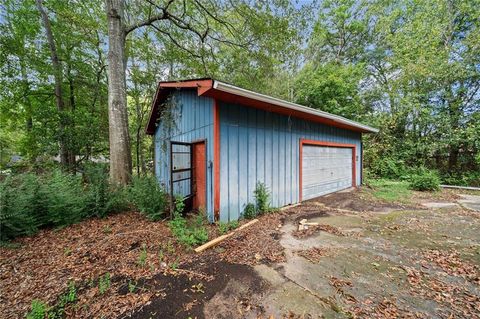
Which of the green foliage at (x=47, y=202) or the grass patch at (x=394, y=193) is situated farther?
the grass patch at (x=394, y=193)

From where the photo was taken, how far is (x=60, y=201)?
372cm

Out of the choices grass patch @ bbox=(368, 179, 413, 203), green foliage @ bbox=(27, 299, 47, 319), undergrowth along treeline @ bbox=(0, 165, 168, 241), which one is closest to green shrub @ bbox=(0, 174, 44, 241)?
undergrowth along treeline @ bbox=(0, 165, 168, 241)

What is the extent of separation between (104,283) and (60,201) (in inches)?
96.0

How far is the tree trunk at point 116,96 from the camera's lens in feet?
16.4

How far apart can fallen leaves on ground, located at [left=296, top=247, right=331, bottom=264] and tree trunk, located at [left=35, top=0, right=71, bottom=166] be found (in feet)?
31.5

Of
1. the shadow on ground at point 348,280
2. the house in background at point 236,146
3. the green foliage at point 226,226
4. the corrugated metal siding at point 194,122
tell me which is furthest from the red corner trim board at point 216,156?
the shadow on ground at point 348,280

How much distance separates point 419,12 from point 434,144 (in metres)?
7.73

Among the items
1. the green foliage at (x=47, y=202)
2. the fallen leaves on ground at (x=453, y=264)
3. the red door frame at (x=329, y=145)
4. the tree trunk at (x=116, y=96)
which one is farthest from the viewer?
the red door frame at (x=329, y=145)

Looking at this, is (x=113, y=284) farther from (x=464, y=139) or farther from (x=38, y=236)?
(x=464, y=139)

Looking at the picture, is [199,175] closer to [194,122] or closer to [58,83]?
[194,122]

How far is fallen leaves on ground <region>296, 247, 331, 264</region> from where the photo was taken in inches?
111

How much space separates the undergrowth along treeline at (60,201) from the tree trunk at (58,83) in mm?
4659

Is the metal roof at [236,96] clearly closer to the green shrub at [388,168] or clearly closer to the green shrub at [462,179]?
the green shrub at [388,168]

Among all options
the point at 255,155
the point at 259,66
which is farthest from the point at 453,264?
the point at 259,66
